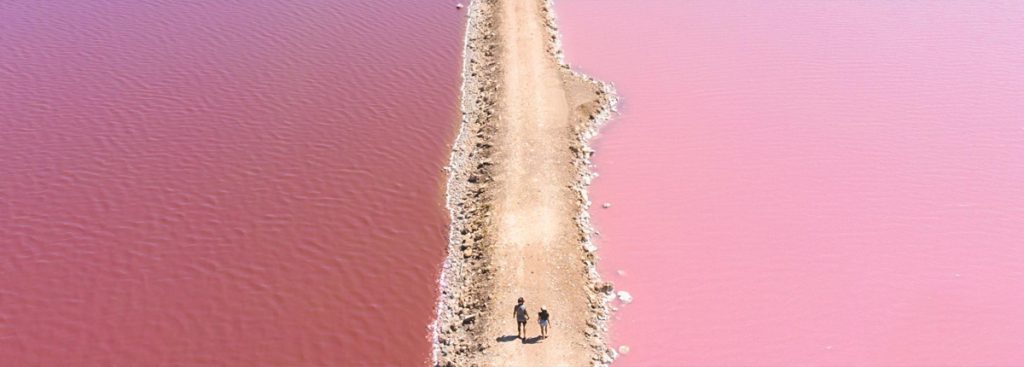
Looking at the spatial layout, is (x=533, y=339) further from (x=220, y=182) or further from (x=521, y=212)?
(x=220, y=182)

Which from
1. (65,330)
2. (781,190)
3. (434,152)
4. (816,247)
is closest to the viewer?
(65,330)

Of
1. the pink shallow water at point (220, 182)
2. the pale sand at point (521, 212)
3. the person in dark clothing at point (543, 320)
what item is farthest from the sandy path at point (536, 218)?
the pink shallow water at point (220, 182)

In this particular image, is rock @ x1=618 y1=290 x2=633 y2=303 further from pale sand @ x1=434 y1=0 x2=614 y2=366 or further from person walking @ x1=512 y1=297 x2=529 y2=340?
person walking @ x1=512 y1=297 x2=529 y2=340

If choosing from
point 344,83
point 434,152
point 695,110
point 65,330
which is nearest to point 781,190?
point 695,110

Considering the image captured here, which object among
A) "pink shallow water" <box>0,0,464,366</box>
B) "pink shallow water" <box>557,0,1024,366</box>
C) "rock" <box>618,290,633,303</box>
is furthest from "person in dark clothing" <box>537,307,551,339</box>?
"pink shallow water" <box>0,0,464,366</box>

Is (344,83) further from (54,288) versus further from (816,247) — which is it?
(816,247)

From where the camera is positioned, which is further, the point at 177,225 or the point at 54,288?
the point at 177,225

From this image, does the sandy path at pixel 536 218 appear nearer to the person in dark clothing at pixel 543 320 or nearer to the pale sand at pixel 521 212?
the pale sand at pixel 521 212
